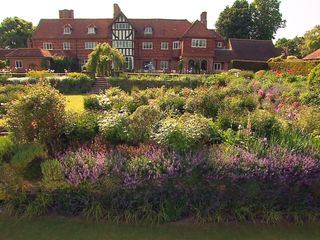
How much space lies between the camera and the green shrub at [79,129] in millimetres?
7090

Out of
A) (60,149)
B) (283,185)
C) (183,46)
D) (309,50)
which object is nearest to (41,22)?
(183,46)

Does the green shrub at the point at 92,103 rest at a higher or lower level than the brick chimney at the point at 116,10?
lower

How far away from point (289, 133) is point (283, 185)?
1964 mm

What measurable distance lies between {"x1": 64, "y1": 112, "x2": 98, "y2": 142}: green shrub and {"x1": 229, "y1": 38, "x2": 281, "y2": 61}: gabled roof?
1615 inches

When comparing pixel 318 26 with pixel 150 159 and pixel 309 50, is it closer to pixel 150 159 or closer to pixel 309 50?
pixel 309 50

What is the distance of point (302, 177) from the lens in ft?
17.6

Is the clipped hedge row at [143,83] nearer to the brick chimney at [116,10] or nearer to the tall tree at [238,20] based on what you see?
the brick chimney at [116,10]

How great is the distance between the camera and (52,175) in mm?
5402

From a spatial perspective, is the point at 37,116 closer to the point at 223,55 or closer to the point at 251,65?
the point at 251,65

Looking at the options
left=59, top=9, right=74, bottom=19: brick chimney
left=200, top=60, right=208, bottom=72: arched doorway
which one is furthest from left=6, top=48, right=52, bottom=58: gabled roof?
left=200, top=60, right=208, bottom=72: arched doorway

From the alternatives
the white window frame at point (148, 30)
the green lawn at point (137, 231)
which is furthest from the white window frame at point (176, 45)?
the green lawn at point (137, 231)

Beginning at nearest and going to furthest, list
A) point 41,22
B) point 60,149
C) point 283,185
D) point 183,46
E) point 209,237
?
1. point 209,237
2. point 283,185
3. point 60,149
4. point 183,46
5. point 41,22

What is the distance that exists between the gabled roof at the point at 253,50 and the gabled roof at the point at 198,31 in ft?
16.9

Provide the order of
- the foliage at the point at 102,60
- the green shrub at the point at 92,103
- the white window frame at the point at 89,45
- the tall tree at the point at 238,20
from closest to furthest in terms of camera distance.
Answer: the green shrub at the point at 92,103, the foliage at the point at 102,60, the white window frame at the point at 89,45, the tall tree at the point at 238,20
